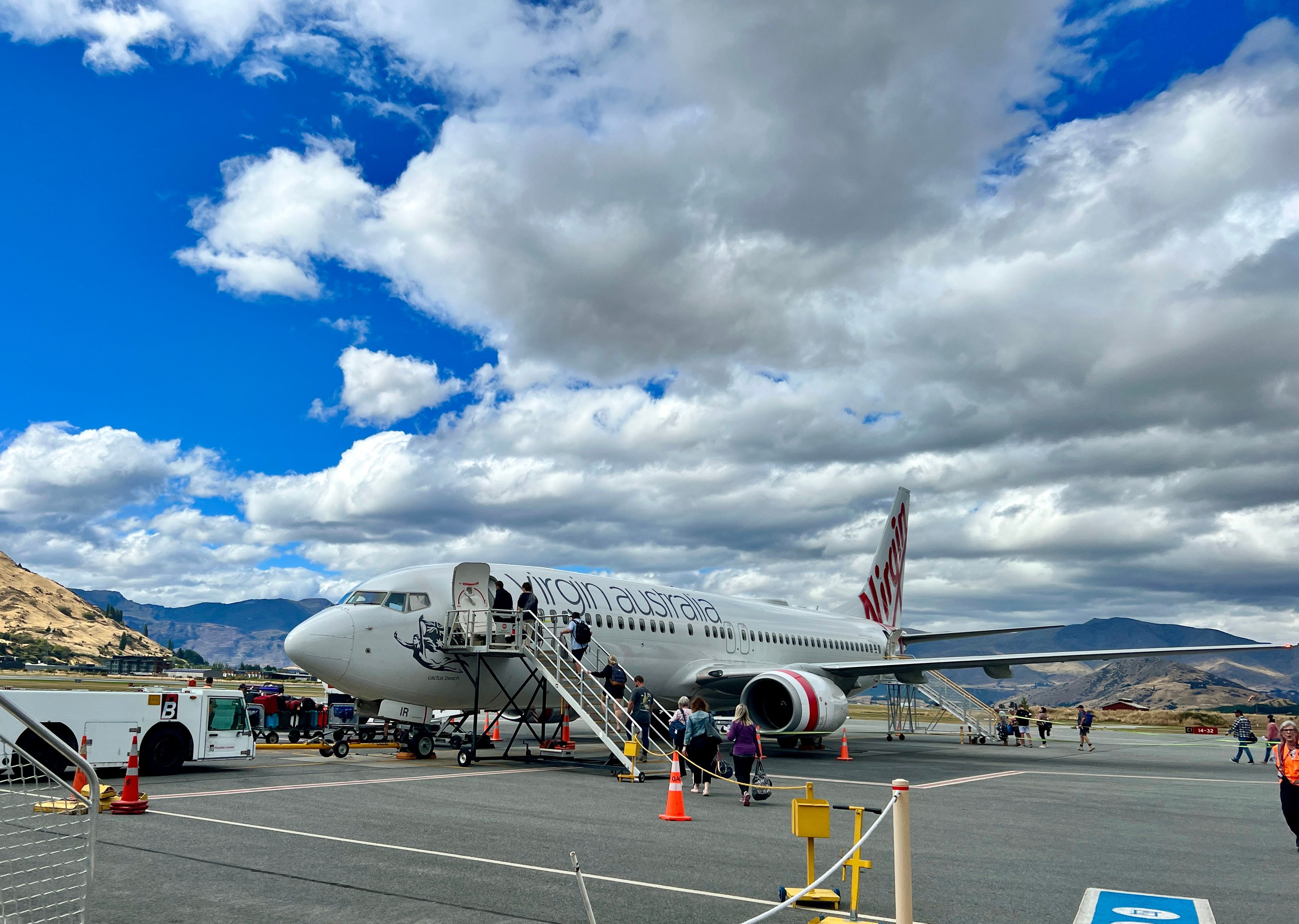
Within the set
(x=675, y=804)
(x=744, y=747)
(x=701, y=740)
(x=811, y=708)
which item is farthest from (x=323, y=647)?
(x=811, y=708)

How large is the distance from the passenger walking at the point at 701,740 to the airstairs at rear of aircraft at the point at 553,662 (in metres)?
2.26

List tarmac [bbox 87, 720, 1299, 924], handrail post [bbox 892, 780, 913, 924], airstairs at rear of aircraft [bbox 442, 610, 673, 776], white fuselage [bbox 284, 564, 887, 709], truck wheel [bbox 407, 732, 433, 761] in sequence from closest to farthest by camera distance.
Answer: handrail post [bbox 892, 780, 913, 924] < tarmac [bbox 87, 720, 1299, 924] < white fuselage [bbox 284, 564, 887, 709] < airstairs at rear of aircraft [bbox 442, 610, 673, 776] < truck wheel [bbox 407, 732, 433, 761]

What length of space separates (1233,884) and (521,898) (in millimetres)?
6548

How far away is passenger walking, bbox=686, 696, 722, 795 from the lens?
15023mm

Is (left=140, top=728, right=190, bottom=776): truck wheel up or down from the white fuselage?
down

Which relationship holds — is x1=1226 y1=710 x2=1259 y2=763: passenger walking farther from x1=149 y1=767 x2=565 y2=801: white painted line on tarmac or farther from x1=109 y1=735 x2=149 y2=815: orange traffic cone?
x1=109 y1=735 x2=149 y2=815: orange traffic cone

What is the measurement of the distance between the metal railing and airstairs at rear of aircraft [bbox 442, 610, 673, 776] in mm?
7734

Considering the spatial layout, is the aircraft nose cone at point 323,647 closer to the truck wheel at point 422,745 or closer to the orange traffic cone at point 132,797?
the truck wheel at point 422,745

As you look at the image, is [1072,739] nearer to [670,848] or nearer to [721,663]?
[721,663]

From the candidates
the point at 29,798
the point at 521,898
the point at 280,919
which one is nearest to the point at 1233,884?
the point at 521,898

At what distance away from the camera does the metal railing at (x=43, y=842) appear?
479cm

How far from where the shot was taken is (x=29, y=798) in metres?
13.2

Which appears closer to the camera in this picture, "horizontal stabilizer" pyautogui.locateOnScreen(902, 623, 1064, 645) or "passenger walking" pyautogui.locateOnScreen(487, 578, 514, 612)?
"passenger walking" pyautogui.locateOnScreen(487, 578, 514, 612)

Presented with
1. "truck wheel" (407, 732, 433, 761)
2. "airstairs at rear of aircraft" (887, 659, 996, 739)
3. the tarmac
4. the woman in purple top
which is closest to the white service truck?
the tarmac
